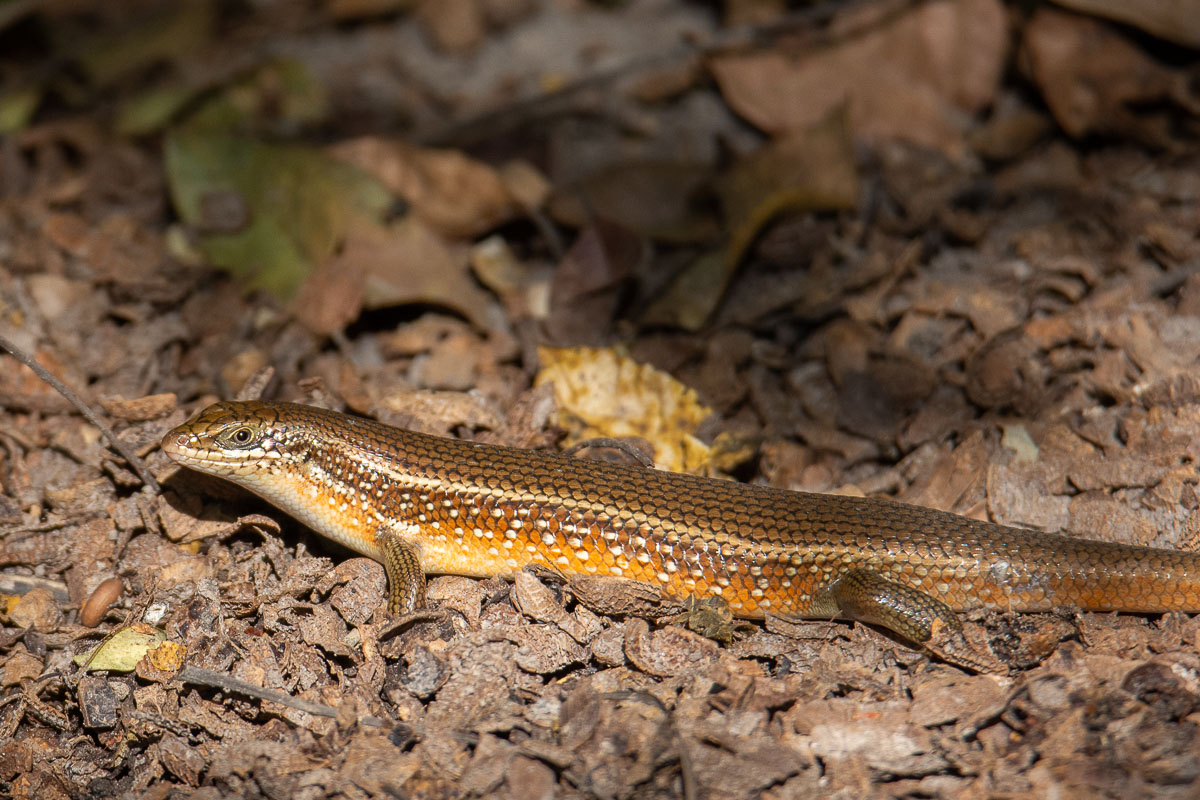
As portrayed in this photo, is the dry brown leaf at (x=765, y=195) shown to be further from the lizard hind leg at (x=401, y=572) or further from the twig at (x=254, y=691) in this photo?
the twig at (x=254, y=691)

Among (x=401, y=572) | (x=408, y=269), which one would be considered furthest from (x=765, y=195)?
(x=401, y=572)

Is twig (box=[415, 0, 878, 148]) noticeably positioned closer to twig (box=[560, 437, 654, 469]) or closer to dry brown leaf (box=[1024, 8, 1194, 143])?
dry brown leaf (box=[1024, 8, 1194, 143])

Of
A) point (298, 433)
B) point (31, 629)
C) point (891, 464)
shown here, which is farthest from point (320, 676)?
point (891, 464)

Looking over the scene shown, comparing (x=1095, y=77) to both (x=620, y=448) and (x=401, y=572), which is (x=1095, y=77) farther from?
(x=401, y=572)

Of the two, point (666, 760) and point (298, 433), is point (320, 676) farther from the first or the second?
point (666, 760)

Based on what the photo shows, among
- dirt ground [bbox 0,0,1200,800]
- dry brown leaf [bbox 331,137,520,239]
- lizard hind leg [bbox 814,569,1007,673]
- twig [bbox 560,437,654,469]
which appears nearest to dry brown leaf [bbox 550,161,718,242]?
dirt ground [bbox 0,0,1200,800]

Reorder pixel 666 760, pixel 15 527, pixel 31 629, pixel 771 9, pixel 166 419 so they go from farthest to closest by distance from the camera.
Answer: pixel 771 9, pixel 166 419, pixel 15 527, pixel 31 629, pixel 666 760

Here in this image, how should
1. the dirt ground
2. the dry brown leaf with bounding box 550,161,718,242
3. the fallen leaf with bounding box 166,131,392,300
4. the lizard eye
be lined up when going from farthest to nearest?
the dry brown leaf with bounding box 550,161,718,242 < the fallen leaf with bounding box 166,131,392,300 < the lizard eye < the dirt ground
